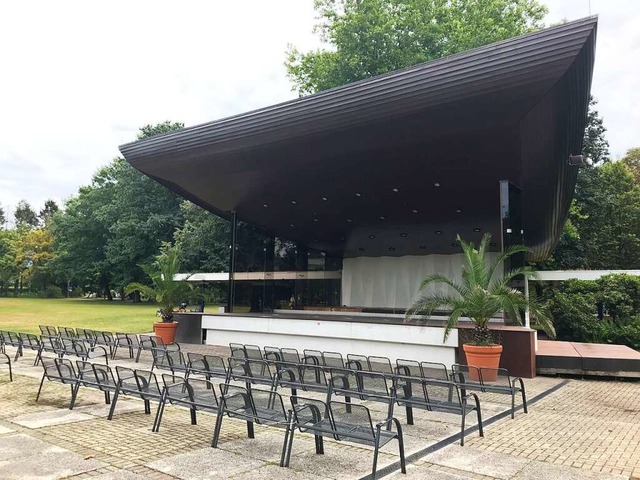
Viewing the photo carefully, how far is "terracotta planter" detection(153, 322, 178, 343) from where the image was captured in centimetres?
1628

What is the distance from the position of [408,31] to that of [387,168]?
1994 cm

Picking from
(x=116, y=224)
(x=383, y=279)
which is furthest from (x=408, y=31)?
(x=116, y=224)

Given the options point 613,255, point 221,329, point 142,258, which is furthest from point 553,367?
point 142,258

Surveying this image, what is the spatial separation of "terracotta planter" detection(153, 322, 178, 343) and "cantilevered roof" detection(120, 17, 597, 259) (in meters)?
4.93

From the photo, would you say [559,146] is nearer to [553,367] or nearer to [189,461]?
[553,367]

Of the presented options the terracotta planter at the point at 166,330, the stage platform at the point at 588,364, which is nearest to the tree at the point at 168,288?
the terracotta planter at the point at 166,330

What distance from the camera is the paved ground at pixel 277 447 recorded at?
15.1 feet

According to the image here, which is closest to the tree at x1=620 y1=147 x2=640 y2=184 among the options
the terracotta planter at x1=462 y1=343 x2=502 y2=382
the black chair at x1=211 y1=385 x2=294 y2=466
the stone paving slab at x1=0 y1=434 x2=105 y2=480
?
the terracotta planter at x1=462 y1=343 x2=502 y2=382

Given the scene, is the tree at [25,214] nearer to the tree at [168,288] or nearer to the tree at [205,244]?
the tree at [205,244]

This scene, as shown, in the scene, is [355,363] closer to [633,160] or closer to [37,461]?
[37,461]

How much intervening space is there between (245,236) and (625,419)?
49.7 ft

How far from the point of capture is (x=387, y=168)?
45.7ft

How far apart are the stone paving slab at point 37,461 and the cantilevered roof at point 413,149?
9025mm

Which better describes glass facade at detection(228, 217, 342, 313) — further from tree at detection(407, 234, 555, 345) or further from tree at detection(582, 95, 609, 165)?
tree at detection(582, 95, 609, 165)
